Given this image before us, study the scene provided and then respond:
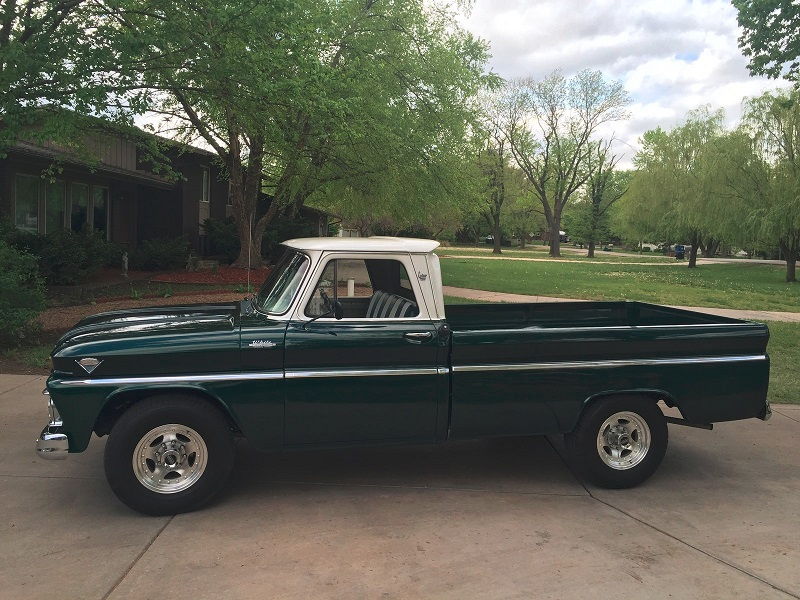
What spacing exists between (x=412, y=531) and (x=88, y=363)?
2.27 meters

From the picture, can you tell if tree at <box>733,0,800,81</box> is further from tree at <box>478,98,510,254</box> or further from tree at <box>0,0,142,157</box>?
tree at <box>478,98,510,254</box>

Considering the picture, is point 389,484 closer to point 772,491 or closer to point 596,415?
point 596,415

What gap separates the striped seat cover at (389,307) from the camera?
4.71 m

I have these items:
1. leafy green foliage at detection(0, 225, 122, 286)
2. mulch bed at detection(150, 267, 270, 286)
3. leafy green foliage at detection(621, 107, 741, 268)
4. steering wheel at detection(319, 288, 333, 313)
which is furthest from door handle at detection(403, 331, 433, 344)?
A: leafy green foliage at detection(621, 107, 741, 268)

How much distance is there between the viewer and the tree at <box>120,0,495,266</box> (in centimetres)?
981

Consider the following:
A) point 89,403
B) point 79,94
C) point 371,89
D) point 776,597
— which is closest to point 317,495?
point 89,403

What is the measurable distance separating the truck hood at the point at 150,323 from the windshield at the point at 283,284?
25 cm

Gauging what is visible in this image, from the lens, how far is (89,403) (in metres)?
4.14

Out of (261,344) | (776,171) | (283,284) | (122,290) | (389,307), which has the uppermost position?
(776,171)

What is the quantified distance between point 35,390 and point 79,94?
407 cm

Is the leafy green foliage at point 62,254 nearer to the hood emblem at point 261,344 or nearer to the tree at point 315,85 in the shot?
the tree at point 315,85

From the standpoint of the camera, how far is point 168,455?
14.0 ft

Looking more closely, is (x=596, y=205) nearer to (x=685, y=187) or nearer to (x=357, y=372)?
(x=685, y=187)

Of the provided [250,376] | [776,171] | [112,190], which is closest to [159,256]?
[112,190]
